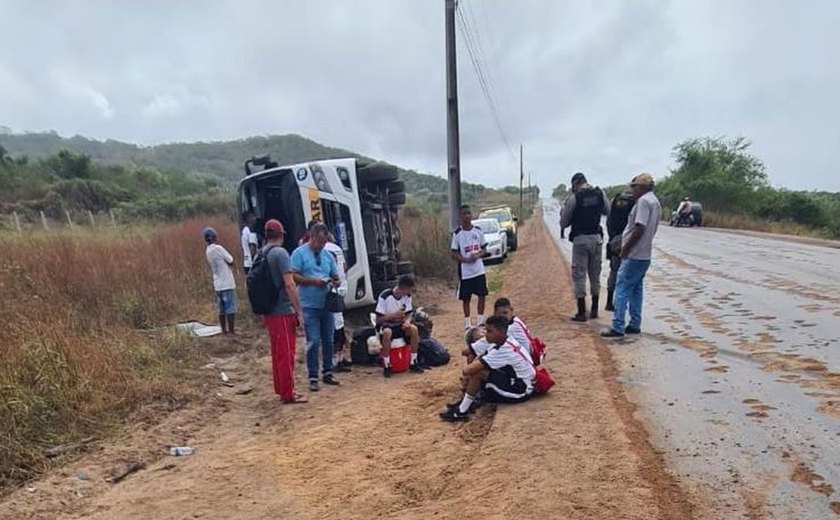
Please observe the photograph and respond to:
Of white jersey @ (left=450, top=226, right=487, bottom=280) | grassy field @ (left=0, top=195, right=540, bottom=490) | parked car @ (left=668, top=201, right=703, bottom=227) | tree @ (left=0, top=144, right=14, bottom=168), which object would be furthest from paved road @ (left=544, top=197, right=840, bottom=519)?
tree @ (left=0, top=144, right=14, bottom=168)

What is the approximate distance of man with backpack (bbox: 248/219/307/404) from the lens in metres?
6.35

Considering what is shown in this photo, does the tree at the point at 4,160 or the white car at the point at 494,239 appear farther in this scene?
the tree at the point at 4,160

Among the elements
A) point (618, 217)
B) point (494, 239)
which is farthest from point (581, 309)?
point (494, 239)

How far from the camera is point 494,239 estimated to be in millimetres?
20484

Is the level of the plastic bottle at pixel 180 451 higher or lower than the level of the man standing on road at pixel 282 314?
lower

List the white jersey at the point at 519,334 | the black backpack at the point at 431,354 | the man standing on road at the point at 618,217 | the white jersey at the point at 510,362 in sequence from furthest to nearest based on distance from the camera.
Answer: the man standing on road at the point at 618,217 → the black backpack at the point at 431,354 → the white jersey at the point at 519,334 → the white jersey at the point at 510,362

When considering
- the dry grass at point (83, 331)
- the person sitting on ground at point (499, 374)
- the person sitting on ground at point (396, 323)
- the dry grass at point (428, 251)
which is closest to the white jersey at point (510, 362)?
the person sitting on ground at point (499, 374)

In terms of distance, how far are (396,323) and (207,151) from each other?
118872 millimetres

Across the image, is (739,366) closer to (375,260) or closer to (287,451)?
(287,451)

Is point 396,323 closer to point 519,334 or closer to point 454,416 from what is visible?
point 519,334

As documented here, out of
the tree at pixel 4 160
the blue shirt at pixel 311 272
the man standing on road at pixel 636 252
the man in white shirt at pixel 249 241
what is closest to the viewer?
the blue shirt at pixel 311 272

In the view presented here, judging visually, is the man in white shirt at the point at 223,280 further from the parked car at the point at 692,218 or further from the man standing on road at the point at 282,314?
the parked car at the point at 692,218

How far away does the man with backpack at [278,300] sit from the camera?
250 inches

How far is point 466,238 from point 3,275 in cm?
585
